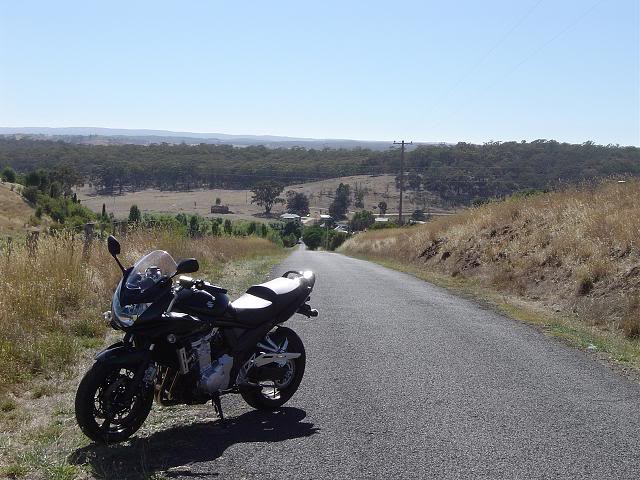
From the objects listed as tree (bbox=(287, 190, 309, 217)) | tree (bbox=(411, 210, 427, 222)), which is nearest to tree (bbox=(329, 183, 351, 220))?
tree (bbox=(287, 190, 309, 217))

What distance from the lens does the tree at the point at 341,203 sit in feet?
368

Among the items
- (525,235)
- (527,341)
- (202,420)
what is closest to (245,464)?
(202,420)

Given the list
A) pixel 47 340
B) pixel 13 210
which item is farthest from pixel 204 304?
pixel 13 210

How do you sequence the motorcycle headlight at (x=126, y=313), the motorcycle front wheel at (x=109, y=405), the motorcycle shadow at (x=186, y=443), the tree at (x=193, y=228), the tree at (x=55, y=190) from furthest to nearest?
the tree at (x=55, y=190) < the tree at (x=193, y=228) < the motorcycle headlight at (x=126, y=313) < the motorcycle front wheel at (x=109, y=405) < the motorcycle shadow at (x=186, y=443)

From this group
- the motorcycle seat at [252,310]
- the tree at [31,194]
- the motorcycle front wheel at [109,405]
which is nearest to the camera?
the motorcycle front wheel at [109,405]

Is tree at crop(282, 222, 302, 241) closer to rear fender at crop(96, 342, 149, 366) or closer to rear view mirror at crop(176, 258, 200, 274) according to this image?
rear view mirror at crop(176, 258, 200, 274)

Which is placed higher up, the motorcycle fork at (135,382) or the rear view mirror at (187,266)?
the rear view mirror at (187,266)

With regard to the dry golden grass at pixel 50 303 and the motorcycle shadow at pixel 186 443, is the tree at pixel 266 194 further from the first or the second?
the motorcycle shadow at pixel 186 443

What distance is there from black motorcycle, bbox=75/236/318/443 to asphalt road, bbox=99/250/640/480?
1.02 feet

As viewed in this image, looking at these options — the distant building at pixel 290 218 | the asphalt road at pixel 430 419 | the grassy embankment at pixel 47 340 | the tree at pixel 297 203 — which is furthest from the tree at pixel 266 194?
the asphalt road at pixel 430 419

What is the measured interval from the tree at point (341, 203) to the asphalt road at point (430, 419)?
102 meters

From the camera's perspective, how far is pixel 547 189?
1063 inches

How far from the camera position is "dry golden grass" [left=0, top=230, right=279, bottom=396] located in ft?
25.5

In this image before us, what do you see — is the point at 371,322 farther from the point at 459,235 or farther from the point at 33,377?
the point at 459,235
